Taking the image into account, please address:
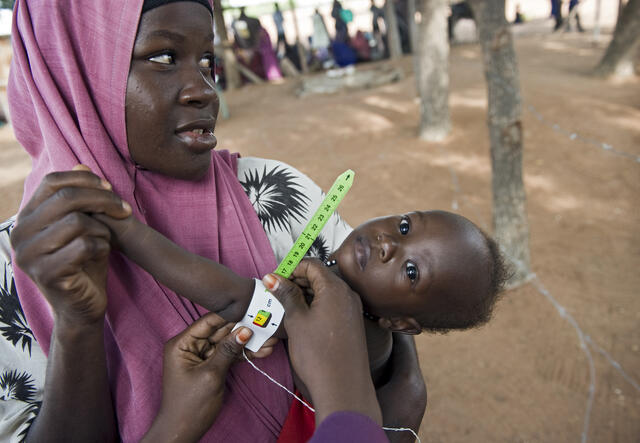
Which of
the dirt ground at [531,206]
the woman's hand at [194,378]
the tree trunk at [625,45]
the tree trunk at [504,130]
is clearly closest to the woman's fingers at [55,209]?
the woman's hand at [194,378]

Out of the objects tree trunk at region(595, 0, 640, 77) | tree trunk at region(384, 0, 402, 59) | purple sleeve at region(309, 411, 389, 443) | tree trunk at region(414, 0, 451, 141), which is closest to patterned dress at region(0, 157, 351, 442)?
purple sleeve at region(309, 411, 389, 443)

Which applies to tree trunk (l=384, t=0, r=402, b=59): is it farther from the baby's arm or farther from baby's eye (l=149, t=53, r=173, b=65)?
the baby's arm

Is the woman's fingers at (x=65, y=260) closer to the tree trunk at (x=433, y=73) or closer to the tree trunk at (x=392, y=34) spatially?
the tree trunk at (x=433, y=73)

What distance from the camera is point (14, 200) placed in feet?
23.0

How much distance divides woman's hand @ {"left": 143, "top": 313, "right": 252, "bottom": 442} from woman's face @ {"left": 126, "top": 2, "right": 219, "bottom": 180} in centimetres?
44

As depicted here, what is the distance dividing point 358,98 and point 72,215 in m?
10.2

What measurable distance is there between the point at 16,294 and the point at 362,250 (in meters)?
1.01

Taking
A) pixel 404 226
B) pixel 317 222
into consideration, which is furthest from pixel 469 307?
pixel 317 222

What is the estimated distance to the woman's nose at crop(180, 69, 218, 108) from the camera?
1235 mm

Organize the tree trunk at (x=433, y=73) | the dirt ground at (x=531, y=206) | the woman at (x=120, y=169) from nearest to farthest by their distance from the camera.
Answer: the woman at (x=120, y=169)
the dirt ground at (x=531, y=206)
the tree trunk at (x=433, y=73)

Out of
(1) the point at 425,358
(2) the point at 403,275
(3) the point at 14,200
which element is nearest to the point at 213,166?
(2) the point at 403,275

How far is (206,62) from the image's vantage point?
136cm

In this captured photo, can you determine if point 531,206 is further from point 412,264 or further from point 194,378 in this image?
point 194,378

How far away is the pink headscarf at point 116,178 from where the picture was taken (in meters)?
1.19
